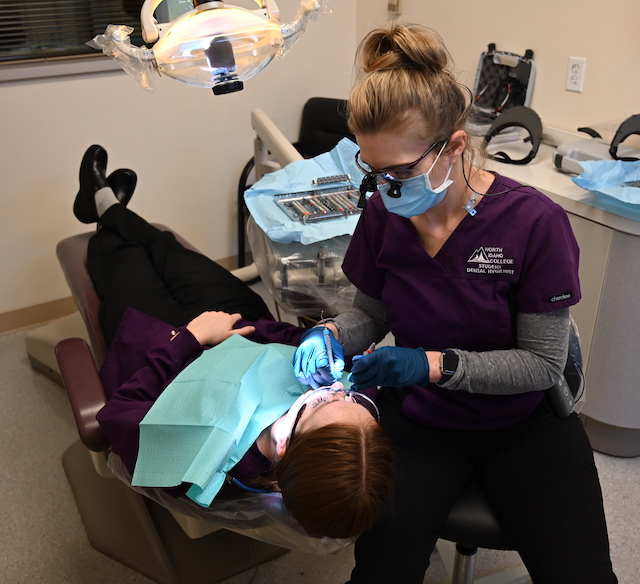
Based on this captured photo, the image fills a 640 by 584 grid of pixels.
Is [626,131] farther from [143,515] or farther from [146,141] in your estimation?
[146,141]

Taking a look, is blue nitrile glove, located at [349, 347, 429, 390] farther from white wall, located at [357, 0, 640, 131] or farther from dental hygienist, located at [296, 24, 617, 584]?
white wall, located at [357, 0, 640, 131]

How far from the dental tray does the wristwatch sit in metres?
0.66

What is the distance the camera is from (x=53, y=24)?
2.63 meters

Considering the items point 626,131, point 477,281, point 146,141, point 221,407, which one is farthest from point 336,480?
point 146,141

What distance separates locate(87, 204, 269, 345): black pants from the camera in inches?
74.8

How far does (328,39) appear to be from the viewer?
3.26 m

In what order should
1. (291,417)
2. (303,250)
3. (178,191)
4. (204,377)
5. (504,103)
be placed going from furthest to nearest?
(178,191) < (504,103) < (303,250) < (204,377) < (291,417)

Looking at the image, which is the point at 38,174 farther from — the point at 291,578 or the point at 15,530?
the point at 291,578

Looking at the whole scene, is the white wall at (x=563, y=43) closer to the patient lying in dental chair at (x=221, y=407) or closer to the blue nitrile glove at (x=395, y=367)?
the patient lying in dental chair at (x=221, y=407)

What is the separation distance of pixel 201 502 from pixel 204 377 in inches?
12.3

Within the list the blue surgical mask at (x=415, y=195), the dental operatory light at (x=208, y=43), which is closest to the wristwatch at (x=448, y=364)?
the blue surgical mask at (x=415, y=195)

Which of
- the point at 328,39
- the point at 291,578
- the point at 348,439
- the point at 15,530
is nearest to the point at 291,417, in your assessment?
the point at 348,439

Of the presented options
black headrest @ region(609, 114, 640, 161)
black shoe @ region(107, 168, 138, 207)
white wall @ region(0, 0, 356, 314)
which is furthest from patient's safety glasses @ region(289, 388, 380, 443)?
white wall @ region(0, 0, 356, 314)

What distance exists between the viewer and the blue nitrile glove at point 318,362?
137 cm
